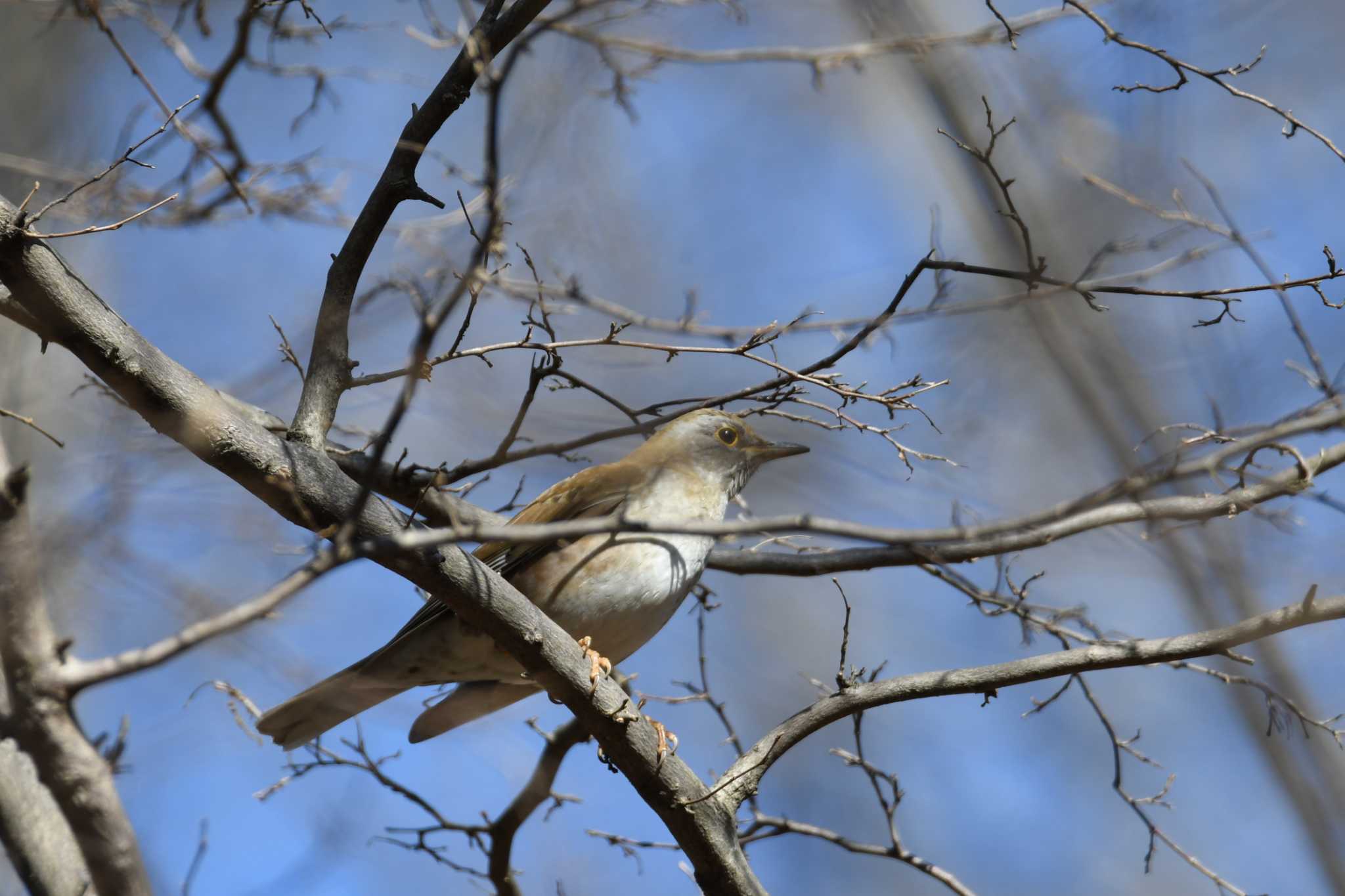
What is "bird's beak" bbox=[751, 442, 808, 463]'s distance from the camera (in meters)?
6.77

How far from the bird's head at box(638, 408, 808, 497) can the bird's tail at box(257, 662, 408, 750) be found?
2.15 meters

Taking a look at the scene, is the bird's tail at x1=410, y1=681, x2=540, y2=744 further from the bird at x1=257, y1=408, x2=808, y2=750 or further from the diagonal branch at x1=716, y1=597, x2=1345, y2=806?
the diagonal branch at x1=716, y1=597, x2=1345, y2=806

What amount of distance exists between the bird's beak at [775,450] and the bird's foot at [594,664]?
1887 millimetres

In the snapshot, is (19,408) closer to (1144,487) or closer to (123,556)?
(123,556)

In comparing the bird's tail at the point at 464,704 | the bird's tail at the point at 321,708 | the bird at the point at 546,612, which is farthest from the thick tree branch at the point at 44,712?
the bird's tail at the point at 464,704

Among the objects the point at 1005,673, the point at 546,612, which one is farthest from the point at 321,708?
the point at 1005,673

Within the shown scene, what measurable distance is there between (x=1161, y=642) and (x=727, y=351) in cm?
200

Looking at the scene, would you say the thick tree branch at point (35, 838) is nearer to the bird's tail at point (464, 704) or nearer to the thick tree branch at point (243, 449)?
the thick tree branch at point (243, 449)

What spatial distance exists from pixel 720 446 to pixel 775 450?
35cm

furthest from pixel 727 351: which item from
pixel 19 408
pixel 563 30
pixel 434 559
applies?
pixel 19 408

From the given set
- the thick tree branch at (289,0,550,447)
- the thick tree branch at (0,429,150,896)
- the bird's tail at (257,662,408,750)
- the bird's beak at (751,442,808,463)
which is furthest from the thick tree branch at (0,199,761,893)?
the bird's beak at (751,442,808,463)

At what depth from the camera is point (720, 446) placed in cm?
672

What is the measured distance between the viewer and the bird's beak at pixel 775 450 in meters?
6.77

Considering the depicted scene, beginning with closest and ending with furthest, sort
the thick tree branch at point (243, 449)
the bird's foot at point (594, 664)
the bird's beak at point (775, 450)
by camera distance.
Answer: the thick tree branch at point (243, 449)
the bird's foot at point (594, 664)
the bird's beak at point (775, 450)
